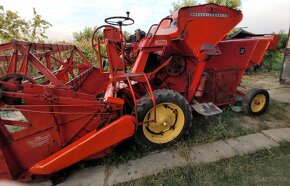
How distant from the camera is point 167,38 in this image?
309 centimetres

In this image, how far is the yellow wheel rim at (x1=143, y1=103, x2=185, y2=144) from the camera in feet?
9.92

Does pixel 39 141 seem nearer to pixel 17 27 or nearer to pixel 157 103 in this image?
pixel 157 103

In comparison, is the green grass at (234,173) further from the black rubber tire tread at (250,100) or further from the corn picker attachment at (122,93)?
the black rubber tire tread at (250,100)

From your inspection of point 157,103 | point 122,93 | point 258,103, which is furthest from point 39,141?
point 258,103

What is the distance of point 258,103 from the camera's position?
166 inches

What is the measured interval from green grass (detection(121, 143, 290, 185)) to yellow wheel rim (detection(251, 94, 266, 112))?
141 centimetres

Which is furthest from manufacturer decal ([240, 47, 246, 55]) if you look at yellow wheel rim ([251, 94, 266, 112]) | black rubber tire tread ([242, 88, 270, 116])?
yellow wheel rim ([251, 94, 266, 112])

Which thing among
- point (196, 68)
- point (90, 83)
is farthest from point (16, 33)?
point (196, 68)

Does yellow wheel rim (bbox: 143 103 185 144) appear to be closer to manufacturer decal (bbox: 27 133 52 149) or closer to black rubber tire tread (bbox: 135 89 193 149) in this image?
black rubber tire tread (bbox: 135 89 193 149)

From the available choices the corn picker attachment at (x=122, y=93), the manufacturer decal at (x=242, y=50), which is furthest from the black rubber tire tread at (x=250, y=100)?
the manufacturer decal at (x=242, y=50)

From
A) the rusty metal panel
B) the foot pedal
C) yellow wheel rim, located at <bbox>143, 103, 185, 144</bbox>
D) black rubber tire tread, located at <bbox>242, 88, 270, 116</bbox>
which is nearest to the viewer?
yellow wheel rim, located at <bbox>143, 103, 185, 144</bbox>

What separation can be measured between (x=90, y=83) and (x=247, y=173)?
3.10 m

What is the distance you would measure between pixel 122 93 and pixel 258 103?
2.89 m

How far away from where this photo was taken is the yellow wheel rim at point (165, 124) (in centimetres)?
302
